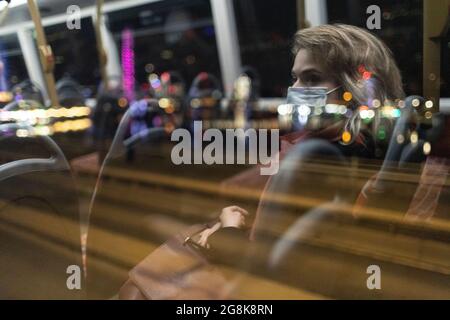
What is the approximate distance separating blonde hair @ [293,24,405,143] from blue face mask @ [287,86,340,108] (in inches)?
2.1

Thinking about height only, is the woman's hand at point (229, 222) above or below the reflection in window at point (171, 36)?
below

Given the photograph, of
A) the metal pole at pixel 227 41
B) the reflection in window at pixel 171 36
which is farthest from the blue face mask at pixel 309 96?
the reflection in window at pixel 171 36

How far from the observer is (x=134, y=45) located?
10.5 ft

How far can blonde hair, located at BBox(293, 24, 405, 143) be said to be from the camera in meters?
1.44

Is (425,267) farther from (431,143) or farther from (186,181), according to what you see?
(186,181)

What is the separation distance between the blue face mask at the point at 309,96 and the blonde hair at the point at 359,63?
54mm

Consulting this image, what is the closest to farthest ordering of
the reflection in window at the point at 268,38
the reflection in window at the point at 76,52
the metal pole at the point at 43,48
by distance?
the reflection in window at the point at 268,38, the metal pole at the point at 43,48, the reflection in window at the point at 76,52

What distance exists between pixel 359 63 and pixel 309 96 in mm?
171

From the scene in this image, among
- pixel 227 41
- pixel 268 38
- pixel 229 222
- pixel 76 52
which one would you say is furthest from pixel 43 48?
pixel 229 222

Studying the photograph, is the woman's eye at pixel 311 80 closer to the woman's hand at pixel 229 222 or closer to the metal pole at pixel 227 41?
the woman's hand at pixel 229 222

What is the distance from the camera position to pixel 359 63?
144 centimetres

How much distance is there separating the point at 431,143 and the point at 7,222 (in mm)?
1542

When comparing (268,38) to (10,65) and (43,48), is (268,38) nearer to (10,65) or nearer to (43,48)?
(43,48)

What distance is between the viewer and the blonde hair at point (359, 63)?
4.73 ft
